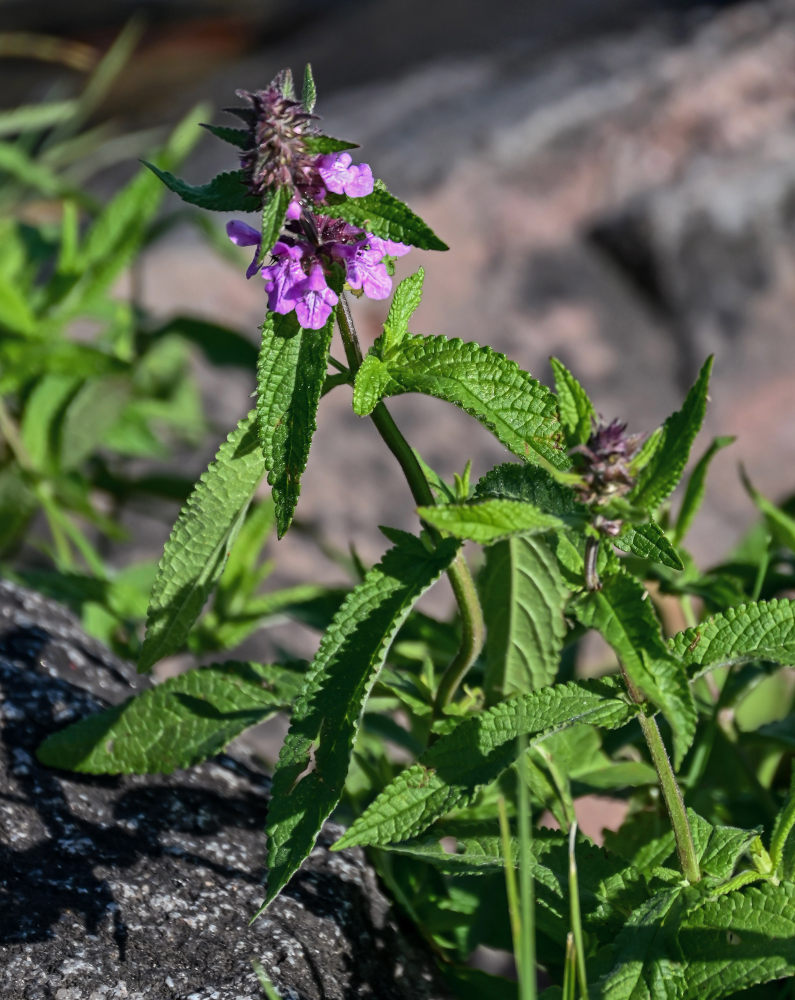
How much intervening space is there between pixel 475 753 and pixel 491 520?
0.98 ft

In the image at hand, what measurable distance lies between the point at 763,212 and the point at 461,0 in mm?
3023

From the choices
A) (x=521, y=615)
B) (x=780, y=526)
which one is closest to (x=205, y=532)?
(x=521, y=615)

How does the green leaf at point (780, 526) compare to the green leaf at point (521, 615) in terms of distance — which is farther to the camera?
the green leaf at point (780, 526)

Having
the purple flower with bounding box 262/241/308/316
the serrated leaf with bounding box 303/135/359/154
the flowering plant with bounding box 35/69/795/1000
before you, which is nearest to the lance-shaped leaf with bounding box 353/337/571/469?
the flowering plant with bounding box 35/69/795/1000

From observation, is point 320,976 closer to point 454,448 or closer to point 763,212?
point 454,448

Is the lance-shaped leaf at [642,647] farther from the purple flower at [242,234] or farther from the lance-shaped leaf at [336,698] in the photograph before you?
the purple flower at [242,234]

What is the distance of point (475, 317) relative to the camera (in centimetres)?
393

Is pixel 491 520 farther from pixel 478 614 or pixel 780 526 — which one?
pixel 780 526

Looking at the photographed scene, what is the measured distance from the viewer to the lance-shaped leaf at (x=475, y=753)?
1192 millimetres

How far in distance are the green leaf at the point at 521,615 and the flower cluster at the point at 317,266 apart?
40cm

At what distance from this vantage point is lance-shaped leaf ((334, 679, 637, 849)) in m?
1.19

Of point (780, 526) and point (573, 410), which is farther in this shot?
point (780, 526)

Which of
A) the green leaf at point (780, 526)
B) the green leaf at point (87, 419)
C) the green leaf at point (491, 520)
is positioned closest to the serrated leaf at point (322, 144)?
the green leaf at point (491, 520)

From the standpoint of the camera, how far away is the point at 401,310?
130 centimetres
